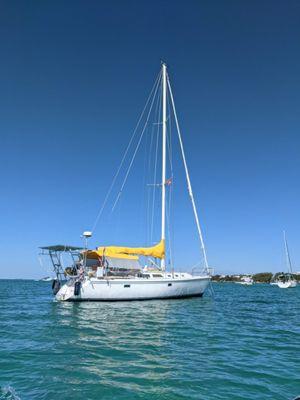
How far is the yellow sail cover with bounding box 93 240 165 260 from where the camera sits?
32.7 m

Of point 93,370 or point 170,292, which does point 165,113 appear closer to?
point 170,292

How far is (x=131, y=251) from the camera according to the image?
1312 inches

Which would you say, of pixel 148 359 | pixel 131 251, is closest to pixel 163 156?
pixel 131 251

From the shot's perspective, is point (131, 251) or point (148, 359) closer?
point (148, 359)

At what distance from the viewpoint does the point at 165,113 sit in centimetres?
3806

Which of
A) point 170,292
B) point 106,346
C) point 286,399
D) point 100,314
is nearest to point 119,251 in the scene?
point 170,292

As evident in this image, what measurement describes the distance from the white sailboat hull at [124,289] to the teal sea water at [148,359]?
8.78 metres

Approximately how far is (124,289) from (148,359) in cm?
1937

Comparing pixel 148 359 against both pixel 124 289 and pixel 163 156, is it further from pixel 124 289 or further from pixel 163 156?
pixel 163 156

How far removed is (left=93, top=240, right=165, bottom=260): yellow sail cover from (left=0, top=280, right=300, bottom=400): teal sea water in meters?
11.6

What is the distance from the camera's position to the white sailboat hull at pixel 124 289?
30.0m

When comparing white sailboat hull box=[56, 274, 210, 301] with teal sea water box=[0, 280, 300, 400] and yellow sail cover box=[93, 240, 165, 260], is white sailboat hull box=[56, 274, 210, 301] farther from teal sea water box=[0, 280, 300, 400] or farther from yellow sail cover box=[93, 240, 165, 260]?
teal sea water box=[0, 280, 300, 400]

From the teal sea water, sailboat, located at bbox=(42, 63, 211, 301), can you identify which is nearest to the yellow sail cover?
sailboat, located at bbox=(42, 63, 211, 301)

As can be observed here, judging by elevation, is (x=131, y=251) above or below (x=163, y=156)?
below
